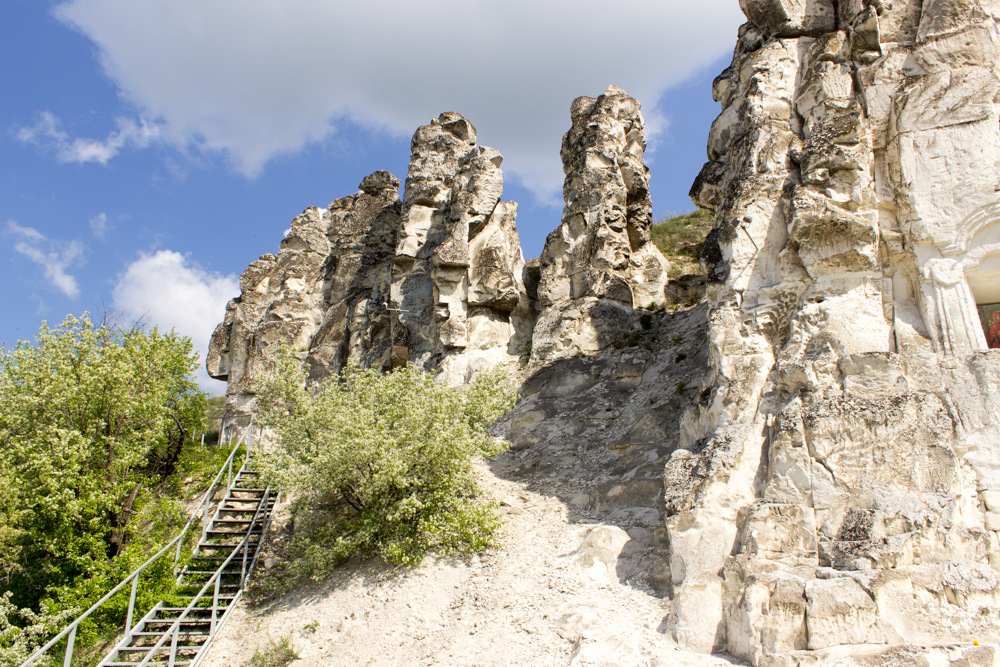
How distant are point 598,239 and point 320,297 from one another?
1502cm

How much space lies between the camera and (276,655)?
905 cm

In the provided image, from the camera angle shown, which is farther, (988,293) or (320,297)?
(320,297)

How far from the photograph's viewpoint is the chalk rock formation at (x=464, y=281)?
19.4 metres

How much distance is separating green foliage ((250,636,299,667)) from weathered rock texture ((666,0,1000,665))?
528 centimetres

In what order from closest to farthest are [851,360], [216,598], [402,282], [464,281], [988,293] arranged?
[851,360] < [988,293] < [216,598] < [464,281] < [402,282]

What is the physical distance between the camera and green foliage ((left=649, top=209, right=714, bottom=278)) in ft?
80.9

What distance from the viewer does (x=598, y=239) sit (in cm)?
1883

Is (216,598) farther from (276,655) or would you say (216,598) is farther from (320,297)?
(320,297)

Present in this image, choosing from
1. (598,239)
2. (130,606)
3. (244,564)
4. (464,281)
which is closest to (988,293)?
(598,239)

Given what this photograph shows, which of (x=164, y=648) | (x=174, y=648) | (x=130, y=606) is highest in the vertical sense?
(x=130, y=606)

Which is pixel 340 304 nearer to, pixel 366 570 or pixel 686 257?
pixel 686 257

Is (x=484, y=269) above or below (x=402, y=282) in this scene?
below

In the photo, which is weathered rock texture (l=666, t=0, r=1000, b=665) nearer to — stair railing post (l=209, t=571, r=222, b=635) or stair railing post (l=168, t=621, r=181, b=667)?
stair railing post (l=168, t=621, r=181, b=667)

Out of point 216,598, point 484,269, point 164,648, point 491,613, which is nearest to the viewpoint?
point 491,613
